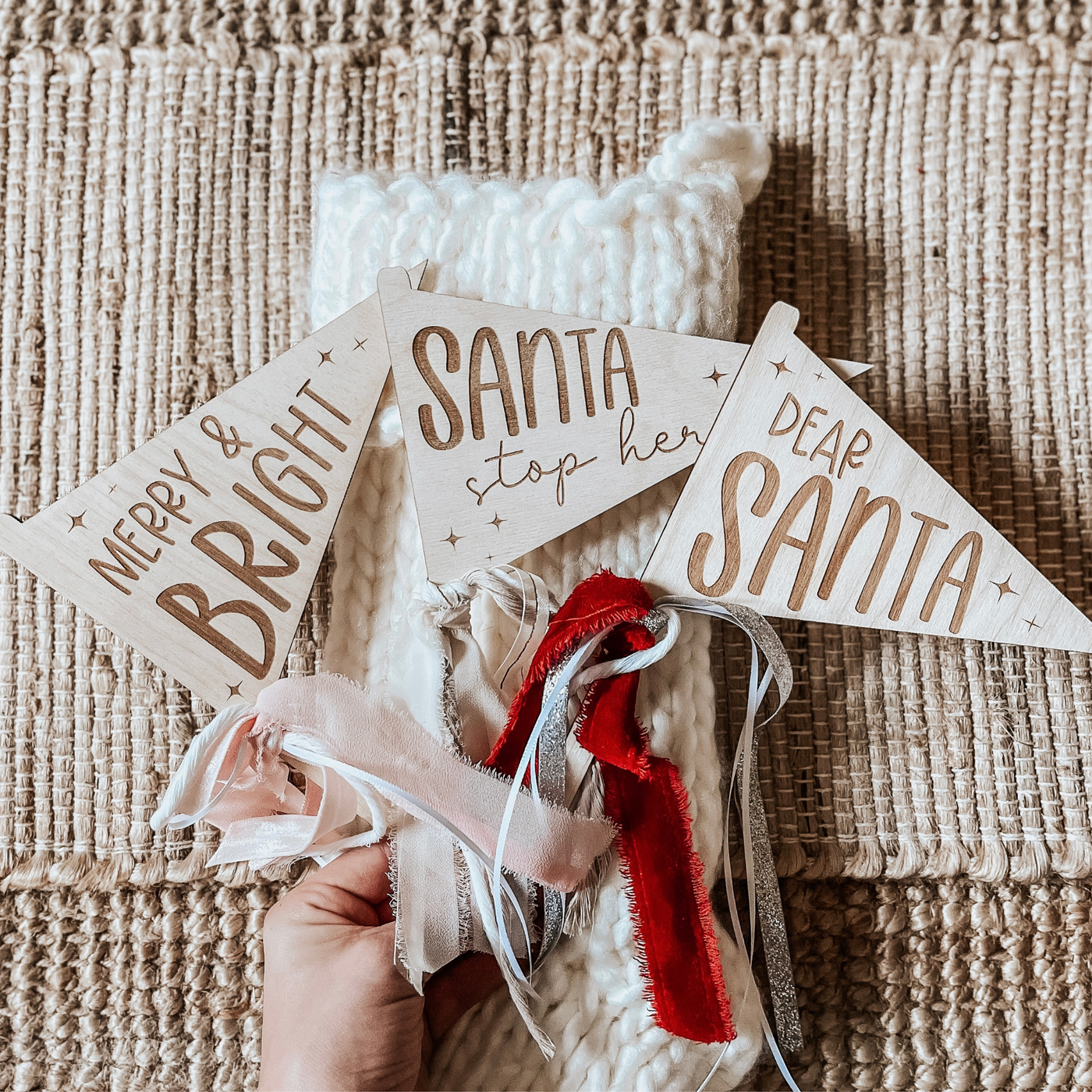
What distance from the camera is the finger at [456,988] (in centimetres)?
52

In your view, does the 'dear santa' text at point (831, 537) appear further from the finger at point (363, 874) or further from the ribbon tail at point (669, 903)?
the finger at point (363, 874)

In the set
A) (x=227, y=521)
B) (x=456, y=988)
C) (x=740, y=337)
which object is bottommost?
(x=456, y=988)

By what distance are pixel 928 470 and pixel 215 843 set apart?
1.61 feet

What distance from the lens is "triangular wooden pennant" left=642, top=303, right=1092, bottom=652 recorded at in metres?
0.53

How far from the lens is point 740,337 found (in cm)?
63

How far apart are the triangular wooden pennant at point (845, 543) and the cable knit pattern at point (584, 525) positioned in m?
0.03

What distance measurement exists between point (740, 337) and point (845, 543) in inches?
6.9

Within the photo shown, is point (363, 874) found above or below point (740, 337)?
below

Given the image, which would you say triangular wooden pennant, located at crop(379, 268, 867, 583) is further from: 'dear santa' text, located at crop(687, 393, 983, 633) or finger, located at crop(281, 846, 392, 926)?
finger, located at crop(281, 846, 392, 926)

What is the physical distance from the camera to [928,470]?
1.76ft

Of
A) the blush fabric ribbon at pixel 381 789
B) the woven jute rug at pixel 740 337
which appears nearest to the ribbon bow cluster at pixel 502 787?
the blush fabric ribbon at pixel 381 789

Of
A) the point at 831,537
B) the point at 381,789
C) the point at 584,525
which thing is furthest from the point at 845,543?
the point at 381,789

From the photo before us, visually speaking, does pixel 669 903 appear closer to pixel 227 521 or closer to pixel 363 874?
pixel 363 874

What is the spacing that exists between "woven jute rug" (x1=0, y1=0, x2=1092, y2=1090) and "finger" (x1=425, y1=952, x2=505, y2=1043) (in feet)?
0.45
